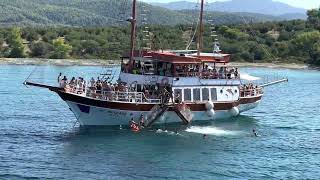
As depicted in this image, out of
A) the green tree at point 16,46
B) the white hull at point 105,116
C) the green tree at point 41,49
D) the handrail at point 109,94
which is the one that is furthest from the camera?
the green tree at point 41,49

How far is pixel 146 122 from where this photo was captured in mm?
51281

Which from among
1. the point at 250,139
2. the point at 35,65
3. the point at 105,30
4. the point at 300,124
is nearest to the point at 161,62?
the point at 250,139

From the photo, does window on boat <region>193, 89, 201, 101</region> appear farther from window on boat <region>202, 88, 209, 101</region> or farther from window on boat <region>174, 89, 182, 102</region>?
window on boat <region>174, 89, 182, 102</region>

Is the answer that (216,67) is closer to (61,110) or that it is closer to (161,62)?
(161,62)

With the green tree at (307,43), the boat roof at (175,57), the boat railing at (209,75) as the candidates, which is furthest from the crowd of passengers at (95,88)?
the green tree at (307,43)

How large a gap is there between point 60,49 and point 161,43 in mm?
23549

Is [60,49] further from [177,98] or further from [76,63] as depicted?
[177,98]

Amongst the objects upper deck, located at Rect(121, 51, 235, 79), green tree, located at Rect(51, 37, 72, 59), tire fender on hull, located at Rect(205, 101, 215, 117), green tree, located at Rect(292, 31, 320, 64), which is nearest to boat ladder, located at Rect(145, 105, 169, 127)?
upper deck, located at Rect(121, 51, 235, 79)

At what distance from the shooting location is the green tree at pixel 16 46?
137 metres

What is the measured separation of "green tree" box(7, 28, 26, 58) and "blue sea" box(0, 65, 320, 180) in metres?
73.1

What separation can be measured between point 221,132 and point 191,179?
15.1 meters

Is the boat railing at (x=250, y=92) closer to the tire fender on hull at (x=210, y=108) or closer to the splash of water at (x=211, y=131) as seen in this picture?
the tire fender on hull at (x=210, y=108)

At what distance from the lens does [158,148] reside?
148 ft

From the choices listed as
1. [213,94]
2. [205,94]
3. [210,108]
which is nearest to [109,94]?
[205,94]
